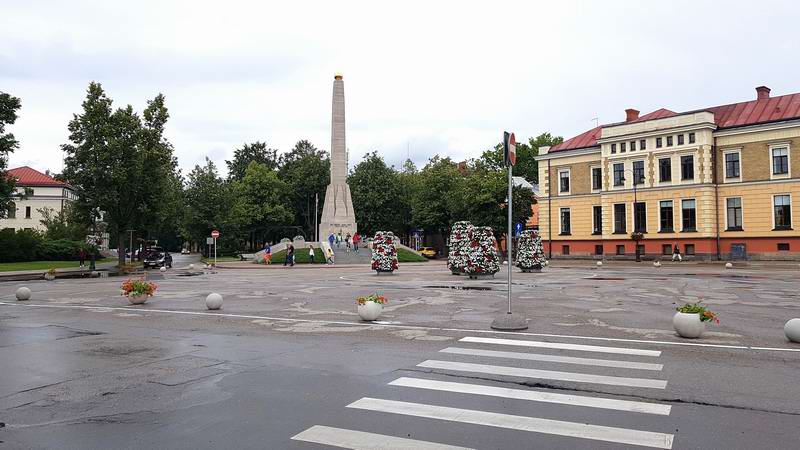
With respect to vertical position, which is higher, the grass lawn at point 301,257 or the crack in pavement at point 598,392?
the grass lawn at point 301,257

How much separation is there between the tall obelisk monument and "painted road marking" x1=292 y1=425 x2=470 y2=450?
56779 millimetres

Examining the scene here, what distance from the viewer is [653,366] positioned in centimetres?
845

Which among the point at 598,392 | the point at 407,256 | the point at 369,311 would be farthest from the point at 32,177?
the point at 598,392

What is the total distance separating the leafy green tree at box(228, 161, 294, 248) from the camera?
3066 inches

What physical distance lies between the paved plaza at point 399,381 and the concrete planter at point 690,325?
0.26 metres

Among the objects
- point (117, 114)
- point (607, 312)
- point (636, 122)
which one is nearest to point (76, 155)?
point (117, 114)

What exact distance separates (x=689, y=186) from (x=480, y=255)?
110 ft

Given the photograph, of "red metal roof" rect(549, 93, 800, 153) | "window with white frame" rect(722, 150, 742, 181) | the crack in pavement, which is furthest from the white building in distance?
the crack in pavement

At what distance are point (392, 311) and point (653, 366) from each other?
8355 mm

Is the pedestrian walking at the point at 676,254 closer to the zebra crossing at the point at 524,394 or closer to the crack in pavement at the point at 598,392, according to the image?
the zebra crossing at the point at 524,394

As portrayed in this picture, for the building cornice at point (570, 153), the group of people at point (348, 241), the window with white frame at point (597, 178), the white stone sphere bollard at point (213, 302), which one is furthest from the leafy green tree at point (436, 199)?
the white stone sphere bollard at point (213, 302)

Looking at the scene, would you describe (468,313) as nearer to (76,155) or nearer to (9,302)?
(9,302)

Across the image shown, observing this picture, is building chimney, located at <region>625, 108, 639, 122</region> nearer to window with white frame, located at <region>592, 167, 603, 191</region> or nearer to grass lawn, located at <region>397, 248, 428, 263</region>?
window with white frame, located at <region>592, 167, 603, 191</region>

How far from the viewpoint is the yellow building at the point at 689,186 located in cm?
4962
